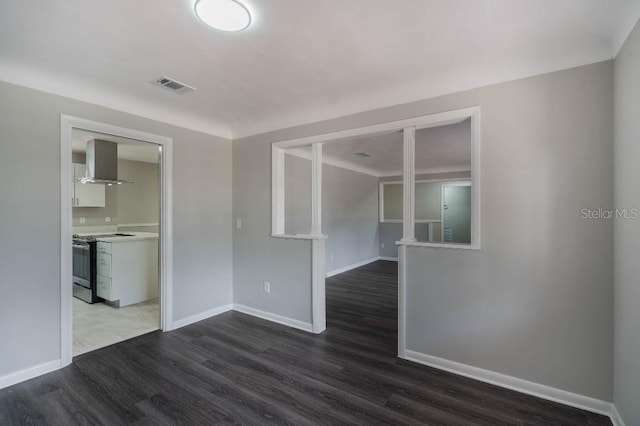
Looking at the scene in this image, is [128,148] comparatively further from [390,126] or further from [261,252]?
[390,126]

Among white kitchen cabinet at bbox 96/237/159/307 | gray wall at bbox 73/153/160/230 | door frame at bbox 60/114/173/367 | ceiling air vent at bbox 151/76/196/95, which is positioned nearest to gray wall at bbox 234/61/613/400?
ceiling air vent at bbox 151/76/196/95

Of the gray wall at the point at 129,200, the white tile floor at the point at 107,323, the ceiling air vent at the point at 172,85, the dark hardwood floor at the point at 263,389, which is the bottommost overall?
the dark hardwood floor at the point at 263,389

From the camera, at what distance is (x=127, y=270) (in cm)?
415

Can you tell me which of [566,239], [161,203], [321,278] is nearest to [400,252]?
[321,278]

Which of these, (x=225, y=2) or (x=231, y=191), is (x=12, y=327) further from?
(x=225, y=2)

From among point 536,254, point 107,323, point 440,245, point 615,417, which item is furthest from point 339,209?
point 615,417

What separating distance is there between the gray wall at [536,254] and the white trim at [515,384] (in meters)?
0.04

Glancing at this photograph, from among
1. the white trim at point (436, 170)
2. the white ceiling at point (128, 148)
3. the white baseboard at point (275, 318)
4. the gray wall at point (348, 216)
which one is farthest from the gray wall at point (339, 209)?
the white ceiling at point (128, 148)

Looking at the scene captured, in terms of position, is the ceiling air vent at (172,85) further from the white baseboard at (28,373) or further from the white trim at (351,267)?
the white trim at (351,267)

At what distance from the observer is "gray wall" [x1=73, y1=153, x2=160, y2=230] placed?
573 centimetres

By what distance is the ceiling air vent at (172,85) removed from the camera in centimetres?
254

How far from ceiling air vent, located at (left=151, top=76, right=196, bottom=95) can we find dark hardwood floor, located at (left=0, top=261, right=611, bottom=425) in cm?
246

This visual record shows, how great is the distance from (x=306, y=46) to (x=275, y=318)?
291cm

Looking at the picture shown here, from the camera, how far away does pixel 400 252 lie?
9.04 ft
